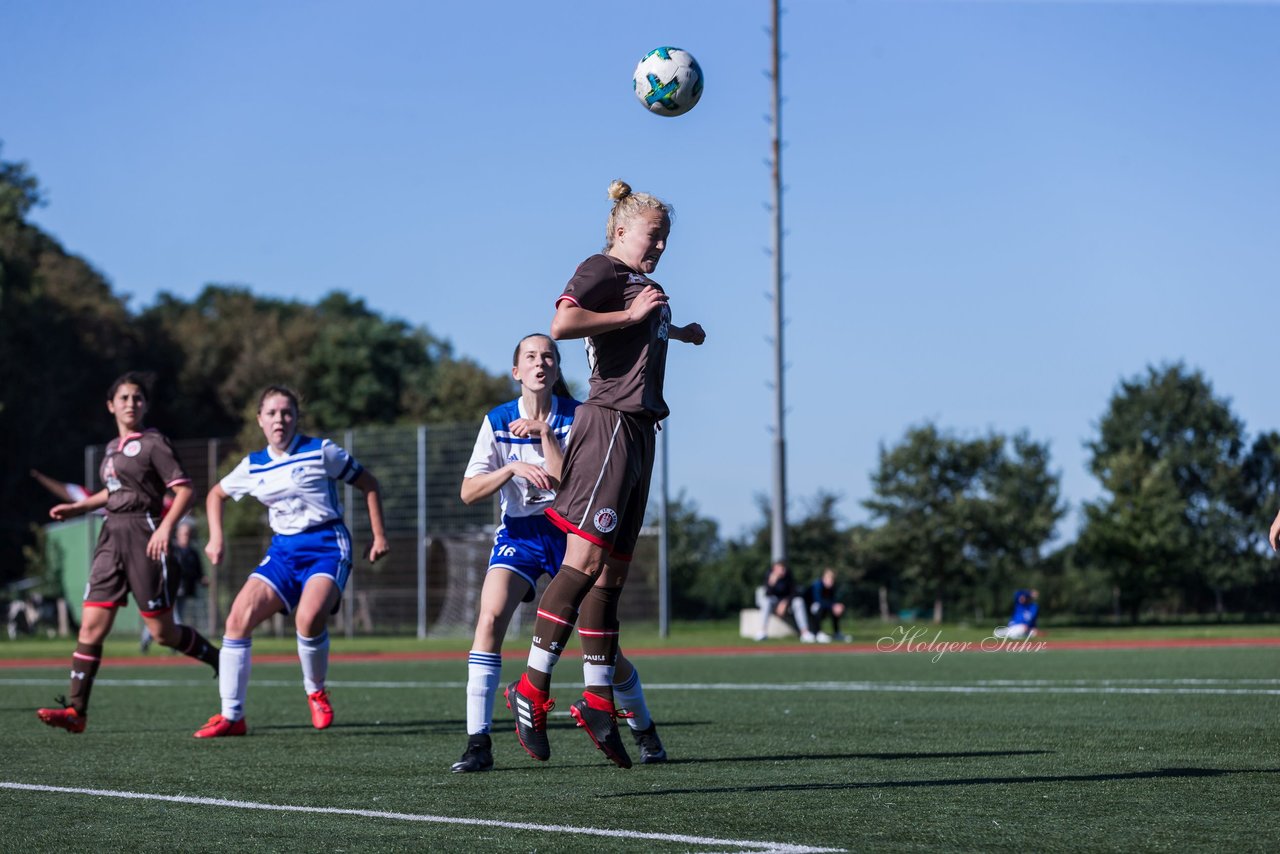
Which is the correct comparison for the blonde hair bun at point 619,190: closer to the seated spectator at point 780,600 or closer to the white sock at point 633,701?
the white sock at point 633,701

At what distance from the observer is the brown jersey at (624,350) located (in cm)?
550

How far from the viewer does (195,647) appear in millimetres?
9516

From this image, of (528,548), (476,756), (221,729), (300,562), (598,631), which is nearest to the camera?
(598,631)

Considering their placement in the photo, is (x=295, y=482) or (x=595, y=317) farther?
(x=295, y=482)

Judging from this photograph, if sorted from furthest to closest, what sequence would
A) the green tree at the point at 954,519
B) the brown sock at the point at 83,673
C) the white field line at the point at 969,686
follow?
the green tree at the point at 954,519 < the white field line at the point at 969,686 < the brown sock at the point at 83,673

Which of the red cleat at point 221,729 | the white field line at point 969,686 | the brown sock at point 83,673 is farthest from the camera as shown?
the white field line at point 969,686

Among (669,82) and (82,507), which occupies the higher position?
(669,82)

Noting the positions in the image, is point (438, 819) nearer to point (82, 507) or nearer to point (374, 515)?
point (374, 515)

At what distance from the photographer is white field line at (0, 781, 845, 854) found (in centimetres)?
418

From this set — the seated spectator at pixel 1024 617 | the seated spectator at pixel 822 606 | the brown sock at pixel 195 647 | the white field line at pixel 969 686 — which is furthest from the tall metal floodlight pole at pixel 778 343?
the brown sock at pixel 195 647

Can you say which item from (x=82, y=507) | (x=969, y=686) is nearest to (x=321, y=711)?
(x=82, y=507)

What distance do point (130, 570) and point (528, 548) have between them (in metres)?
3.28

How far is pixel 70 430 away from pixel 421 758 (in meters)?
49.9

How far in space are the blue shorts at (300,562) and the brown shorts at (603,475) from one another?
10.3 feet
